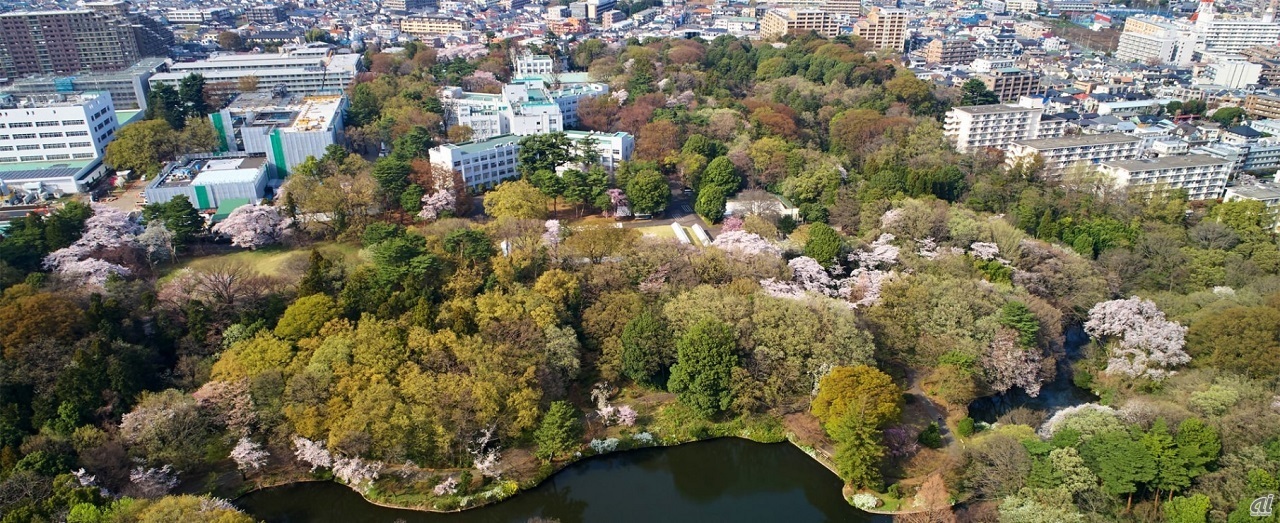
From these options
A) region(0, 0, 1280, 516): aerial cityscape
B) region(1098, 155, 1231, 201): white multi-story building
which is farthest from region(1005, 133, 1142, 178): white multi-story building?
region(1098, 155, 1231, 201): white multi-story building

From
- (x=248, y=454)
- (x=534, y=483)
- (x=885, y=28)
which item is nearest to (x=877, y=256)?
(x=534, y=483)

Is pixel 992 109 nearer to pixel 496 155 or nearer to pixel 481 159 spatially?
pixel 496 155

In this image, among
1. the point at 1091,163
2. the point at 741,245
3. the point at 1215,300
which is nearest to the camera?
the point at 1215,300

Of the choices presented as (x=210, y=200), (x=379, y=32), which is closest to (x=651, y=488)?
(x=210, y=200)

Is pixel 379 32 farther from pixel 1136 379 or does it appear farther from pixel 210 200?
pixel 1136 379

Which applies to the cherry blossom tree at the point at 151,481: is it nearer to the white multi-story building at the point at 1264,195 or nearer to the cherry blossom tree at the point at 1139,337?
the cherry blossom tree at the point at 1139,337

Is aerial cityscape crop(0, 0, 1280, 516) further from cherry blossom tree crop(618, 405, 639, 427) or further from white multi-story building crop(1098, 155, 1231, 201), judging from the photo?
white multi-story building crop(1098, 155, 1231, 201)
